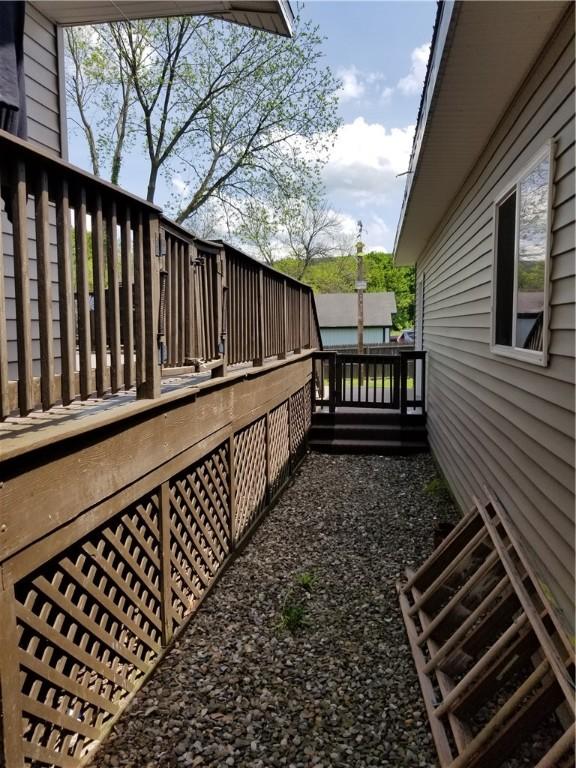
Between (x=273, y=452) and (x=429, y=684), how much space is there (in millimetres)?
Result: 3156

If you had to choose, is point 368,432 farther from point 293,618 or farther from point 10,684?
point 10,684

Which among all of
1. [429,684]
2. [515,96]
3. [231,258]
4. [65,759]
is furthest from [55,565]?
[515,96]

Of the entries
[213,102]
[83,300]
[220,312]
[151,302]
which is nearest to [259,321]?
[220,312]

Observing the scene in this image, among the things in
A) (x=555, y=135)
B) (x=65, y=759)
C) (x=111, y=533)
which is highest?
(x=555, y=135)

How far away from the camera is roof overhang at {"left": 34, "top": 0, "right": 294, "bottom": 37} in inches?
166

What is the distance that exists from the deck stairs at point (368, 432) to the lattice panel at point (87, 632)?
5.40m

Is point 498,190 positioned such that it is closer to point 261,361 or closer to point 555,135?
point 555,135

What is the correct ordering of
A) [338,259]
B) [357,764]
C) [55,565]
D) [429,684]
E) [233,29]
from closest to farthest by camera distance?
[55,565]
[357,764]
[429,684]
[233,29]
[338,259]

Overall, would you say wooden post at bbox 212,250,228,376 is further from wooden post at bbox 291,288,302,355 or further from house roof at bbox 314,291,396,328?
house roof at bbox 314,291,396,328

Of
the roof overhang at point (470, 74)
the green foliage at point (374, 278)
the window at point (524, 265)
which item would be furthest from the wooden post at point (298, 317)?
the green foliage at point (374, 278)

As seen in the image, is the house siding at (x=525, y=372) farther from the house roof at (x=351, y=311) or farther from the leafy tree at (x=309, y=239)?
the house roof at (x=351, y=311)

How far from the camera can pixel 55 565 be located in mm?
1838

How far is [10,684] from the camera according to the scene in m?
1.54

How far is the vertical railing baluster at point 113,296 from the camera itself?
2.13m
